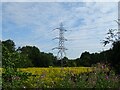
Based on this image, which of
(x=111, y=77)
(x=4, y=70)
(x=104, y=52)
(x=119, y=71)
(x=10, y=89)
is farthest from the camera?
(x=104, y=52)

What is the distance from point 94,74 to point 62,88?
1.45 m

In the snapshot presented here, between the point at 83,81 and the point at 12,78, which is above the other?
the point at 12,78

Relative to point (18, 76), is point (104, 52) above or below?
above

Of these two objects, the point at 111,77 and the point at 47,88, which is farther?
the point at 111,77

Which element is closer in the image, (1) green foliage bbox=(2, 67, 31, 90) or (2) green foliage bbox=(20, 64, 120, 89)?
(1) green foliage bbox=(2, 67, 31, 90)

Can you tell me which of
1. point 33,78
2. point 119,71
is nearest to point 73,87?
point 33,78

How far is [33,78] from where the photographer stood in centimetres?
862

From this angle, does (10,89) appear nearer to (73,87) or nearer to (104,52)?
(73,87)

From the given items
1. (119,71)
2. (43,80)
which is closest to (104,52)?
(119,71)

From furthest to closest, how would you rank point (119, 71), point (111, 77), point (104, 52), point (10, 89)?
point (104, 52)
point (119, 71)
point (111, 77)
point (10, 89)

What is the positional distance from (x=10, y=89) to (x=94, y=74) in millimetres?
2539

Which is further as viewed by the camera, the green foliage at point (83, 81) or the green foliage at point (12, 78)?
the green foliage at point (83, 81)

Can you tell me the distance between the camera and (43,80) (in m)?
8.58

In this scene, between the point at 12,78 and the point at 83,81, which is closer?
the point at 12,78
